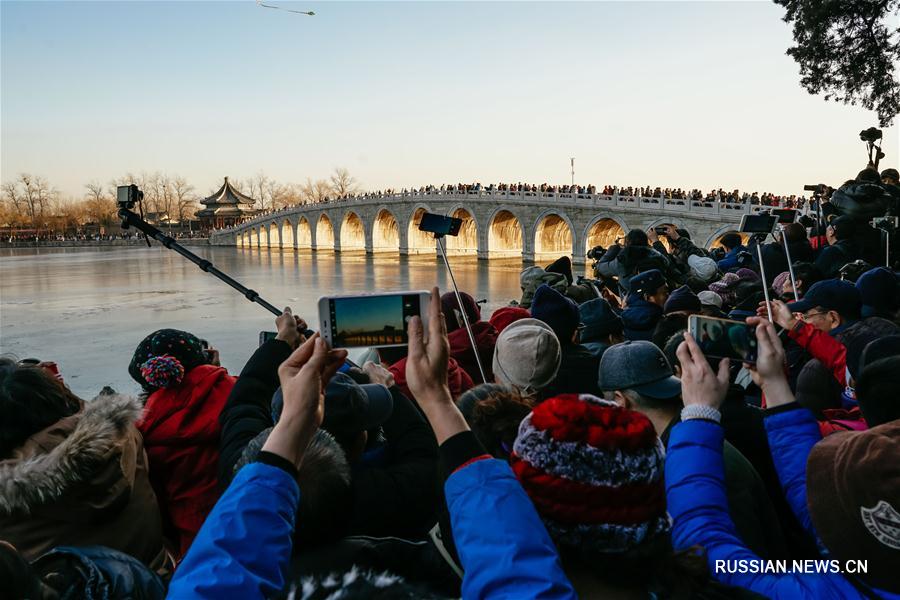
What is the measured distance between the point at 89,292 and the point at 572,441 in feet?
65.0

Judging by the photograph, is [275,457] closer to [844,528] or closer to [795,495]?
[844,528]

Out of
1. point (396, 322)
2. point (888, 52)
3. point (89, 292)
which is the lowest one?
point (89, 292)

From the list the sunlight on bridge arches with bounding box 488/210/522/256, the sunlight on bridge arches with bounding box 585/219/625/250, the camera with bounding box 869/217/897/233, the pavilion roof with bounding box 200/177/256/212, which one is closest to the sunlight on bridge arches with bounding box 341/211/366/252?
the sunlight on bridge arches with bounding box 488/210/522/256

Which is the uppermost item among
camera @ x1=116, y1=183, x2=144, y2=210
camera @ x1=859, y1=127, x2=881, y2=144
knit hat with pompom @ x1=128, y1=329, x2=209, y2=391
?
camera @ x1=859, y1=127, x2=881, y2=144

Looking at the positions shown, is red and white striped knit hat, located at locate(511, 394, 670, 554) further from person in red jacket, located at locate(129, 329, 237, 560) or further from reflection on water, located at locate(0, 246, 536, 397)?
reflection on water, located at locate(0, 246, 536, 397)

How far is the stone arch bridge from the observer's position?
2128cm

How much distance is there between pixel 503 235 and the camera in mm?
33344

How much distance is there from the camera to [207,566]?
80 cm

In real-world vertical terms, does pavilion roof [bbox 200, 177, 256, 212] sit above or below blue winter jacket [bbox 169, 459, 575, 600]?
above

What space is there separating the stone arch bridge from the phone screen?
19056mm

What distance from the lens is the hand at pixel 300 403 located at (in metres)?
0.92

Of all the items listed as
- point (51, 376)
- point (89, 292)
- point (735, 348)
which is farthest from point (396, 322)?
point (89, 292)

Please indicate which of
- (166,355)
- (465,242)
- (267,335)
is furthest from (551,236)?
(166,355)

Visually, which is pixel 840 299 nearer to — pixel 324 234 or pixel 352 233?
pixel 352 233
